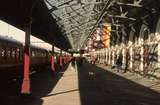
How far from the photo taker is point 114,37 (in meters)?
77.3

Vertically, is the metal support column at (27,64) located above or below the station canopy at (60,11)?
below

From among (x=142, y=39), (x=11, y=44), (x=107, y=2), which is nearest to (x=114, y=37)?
(x=142, y=39)

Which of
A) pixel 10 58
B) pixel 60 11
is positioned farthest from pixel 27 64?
pixel 60 11

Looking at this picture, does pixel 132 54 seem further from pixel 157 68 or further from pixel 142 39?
pixel 157 68

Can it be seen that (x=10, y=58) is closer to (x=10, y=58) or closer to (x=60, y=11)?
(x=10, y=58)

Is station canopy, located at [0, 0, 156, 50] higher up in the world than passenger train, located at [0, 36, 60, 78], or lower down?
higher up

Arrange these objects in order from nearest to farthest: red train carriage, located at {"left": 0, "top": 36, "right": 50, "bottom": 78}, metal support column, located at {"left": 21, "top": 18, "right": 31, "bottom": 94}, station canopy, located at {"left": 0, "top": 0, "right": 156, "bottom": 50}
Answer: metal support column, located at {"left": 21, "top": 18, "right": 31, "bottom": 94} → station canopy, located at {"left": 0, "top": 0, "right": 156, "bottom": 50} → red train carriage, located at {"left": 0, "top": 36, "right": 50, "bottom": 78}

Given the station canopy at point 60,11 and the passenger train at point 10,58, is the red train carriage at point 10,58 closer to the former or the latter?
the passenger train at point 10,58

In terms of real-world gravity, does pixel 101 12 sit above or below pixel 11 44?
above

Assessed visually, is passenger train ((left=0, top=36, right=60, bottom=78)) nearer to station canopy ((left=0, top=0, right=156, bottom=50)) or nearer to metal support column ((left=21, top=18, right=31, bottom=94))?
station canopy ((left=0, top=0, right=156, bottom=50))

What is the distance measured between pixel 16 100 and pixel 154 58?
71.8 feet

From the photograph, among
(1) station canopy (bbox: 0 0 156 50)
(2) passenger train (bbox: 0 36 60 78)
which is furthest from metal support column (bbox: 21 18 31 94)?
(2) passenger train (bbox: 0 36 60 78)

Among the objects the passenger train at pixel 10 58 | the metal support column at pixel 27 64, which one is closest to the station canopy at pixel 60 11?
the metal support column at pixel 27 64

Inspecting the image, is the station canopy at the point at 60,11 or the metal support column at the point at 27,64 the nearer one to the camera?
the metal support column at the point at 27,64
